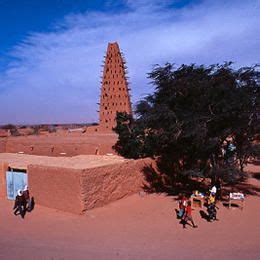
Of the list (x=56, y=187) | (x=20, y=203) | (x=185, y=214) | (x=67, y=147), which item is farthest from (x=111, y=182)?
(x=67, y=147)

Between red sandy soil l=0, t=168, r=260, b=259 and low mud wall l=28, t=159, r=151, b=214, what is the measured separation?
40cm

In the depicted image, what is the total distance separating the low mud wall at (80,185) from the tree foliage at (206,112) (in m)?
2.74

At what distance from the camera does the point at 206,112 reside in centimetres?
1387

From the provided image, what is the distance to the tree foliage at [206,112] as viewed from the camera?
43.3 feet

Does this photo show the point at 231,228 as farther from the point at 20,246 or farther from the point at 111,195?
the point at 20,246

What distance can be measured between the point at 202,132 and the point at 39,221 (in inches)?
290

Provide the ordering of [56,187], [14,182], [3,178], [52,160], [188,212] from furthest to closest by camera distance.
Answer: [52,160] < [3,178] < [14,182] < [56,187] < [188,212]

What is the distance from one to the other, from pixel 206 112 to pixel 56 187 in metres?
7.17

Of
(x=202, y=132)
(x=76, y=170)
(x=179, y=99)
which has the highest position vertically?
(x=179, y=99)

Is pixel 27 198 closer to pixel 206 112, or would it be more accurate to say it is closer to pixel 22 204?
pixel 22 204

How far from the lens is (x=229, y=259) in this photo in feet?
27.7

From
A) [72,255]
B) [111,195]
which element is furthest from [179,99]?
[72,255]

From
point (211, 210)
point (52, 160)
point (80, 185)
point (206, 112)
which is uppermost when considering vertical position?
point (206, 112)

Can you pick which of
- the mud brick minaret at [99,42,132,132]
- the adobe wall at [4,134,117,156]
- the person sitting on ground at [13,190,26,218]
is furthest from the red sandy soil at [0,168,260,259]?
the mud brick minaret at [99,42,132,132]
